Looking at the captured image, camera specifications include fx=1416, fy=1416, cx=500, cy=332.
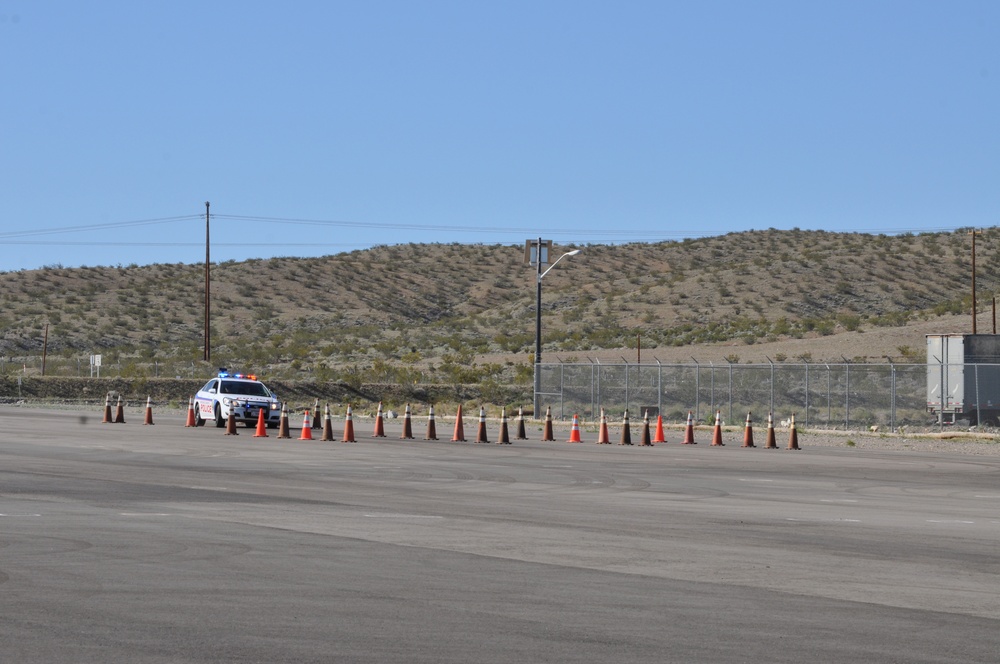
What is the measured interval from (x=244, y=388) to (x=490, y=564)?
27897 mm

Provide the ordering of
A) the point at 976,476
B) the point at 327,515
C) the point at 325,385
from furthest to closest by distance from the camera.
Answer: the point at 325,385, the point at 976,476, the point at 327,515

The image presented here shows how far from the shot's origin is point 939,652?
8.35 meters

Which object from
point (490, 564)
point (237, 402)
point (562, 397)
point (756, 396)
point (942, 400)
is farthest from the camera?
point (756, 396)

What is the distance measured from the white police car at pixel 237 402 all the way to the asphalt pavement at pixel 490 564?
13.9m

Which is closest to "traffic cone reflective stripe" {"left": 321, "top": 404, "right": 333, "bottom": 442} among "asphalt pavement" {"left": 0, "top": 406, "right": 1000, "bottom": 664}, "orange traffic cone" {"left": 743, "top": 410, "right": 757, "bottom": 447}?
"asphalt pavement" {"left": 0, "top": 406, "right": 1000, "bottom": 664}

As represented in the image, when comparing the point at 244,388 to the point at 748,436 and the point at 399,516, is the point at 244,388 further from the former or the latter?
the point at 399,516

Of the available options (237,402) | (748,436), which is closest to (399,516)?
(748,436)

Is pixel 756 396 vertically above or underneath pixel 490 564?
above

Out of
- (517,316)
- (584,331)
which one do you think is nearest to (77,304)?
(517,316)

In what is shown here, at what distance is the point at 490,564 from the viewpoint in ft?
39.1

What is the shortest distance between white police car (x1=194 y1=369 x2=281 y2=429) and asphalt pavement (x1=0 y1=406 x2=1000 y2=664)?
45.7ft

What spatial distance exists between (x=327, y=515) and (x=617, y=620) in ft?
24.0

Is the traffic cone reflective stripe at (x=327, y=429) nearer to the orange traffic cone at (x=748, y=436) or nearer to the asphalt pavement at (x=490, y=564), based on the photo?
the asphalt pavement at (x=490, y=564)

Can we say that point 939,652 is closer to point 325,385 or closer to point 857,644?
point 857,644
